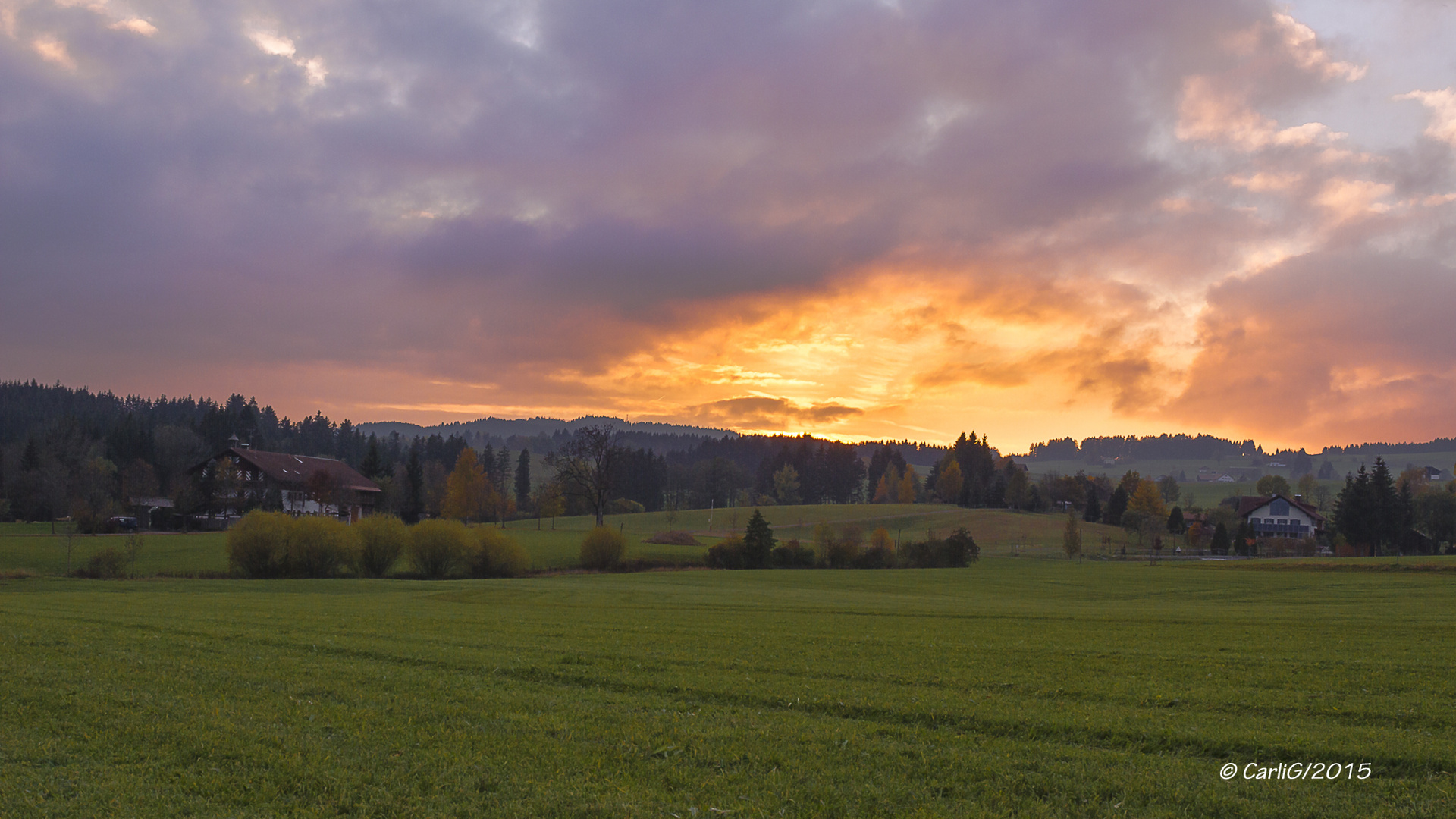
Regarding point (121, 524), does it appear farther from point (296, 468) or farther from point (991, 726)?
point (991, 726)

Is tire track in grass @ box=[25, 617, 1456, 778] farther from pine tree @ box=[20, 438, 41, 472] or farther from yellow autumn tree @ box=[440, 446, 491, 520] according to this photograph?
pine tree @ box=[20, 438, 41, 472]

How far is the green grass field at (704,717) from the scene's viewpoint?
30.8ft

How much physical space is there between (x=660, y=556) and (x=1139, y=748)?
78.4 m

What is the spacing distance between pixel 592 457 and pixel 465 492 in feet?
98.1

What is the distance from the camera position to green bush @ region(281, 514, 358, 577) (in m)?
62.4

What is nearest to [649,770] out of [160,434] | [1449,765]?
[1449,765]

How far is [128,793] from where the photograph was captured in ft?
30.6

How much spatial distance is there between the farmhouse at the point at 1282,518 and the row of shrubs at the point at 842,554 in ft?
265

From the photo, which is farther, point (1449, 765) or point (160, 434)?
point (160, 434)

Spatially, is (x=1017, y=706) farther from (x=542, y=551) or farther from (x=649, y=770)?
(x=542, y=551)

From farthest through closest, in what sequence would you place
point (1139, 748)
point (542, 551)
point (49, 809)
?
1. point (542, 551)
2. point (1139, 748)
3. point (49, 809)

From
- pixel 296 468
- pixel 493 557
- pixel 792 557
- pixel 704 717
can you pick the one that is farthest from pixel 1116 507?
pixel 704 717

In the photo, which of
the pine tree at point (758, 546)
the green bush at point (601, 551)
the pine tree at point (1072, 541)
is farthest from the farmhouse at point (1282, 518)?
the green bush at point (601, 551)

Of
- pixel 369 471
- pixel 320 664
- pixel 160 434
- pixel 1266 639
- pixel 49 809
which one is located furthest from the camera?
pixel 160 434
